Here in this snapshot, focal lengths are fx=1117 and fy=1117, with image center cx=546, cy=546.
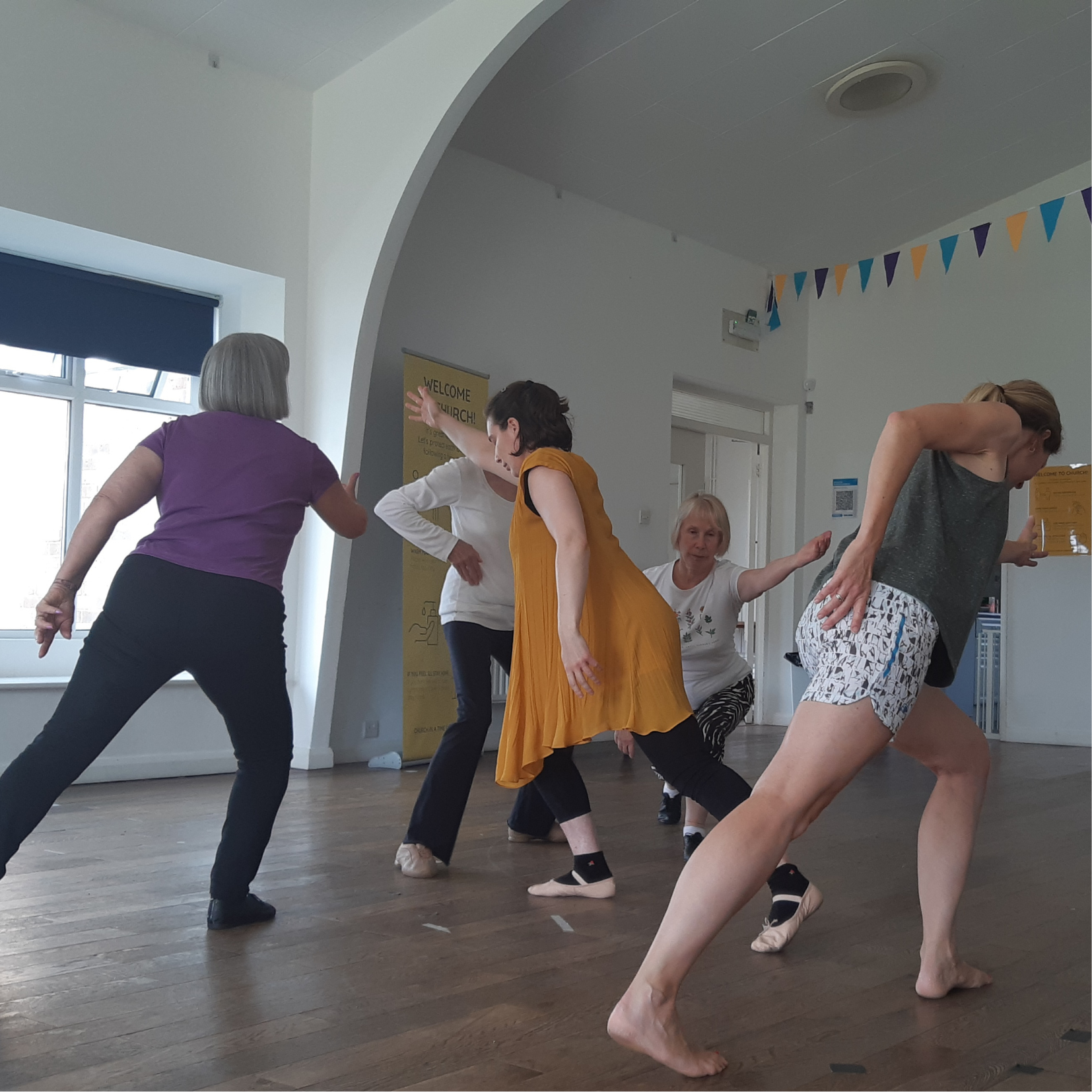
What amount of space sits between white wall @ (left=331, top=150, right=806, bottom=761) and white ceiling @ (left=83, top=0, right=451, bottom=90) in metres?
0.96

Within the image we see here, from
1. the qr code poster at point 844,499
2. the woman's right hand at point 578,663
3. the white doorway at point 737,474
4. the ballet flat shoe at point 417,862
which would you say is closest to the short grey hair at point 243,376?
the woman's right hand at point 578,663

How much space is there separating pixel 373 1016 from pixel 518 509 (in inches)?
42.6

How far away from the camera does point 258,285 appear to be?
5.53 m

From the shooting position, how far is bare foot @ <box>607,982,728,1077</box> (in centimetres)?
160

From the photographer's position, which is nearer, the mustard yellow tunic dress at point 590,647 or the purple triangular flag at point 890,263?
the mustard yellow tunic dress at point 590,647

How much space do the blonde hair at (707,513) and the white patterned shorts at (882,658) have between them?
1754 mm

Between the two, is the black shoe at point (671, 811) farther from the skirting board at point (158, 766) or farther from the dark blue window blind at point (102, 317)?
the dark blue window blind at point (102, 317)

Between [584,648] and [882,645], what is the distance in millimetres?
670

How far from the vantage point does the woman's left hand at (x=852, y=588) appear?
1763 millimetres

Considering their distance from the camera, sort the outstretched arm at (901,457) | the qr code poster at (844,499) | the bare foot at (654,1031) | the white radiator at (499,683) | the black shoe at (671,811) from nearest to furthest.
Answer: the bare foot at (654,1031), the outstretched arm at (901,457), the black shoe at (671,811), the white radiator at (499,683), the qr code poster at (844,499)

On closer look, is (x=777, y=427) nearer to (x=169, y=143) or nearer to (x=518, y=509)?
(x=169, y=143)

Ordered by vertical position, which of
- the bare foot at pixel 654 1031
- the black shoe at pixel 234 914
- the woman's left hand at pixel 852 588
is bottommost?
the black shoe at pixel 234 914

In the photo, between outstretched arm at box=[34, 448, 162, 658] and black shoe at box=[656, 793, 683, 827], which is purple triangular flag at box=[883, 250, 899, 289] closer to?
black shoe at box=[656, 793, 683, 827]

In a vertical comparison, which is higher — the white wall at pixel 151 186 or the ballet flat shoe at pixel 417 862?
the white wall at pixel 151 186
